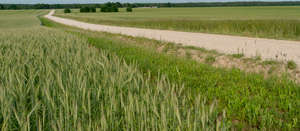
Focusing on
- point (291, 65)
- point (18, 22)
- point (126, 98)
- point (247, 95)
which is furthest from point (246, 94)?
point (18, 22)

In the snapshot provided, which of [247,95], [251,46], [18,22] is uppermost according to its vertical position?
[18,22]

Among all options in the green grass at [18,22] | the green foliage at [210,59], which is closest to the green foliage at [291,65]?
the green foliage at [210,59]

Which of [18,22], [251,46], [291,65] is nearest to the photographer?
[291,65]

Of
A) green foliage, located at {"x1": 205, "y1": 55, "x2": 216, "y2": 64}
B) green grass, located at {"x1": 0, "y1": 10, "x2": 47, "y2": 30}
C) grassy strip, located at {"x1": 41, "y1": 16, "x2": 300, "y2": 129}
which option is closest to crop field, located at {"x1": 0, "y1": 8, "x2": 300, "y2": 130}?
grassy strip, located at {"x1": 41, "y1": 16, "x2": 300, "y2": 129}

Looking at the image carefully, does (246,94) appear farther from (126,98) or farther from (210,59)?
(210,59)

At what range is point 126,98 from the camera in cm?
223

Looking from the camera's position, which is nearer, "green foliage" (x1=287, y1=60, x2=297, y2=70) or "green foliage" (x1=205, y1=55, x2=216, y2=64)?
"green foliage" (x1=287, y1=60, x2=297, y2=70)

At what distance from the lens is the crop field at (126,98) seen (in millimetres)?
1647

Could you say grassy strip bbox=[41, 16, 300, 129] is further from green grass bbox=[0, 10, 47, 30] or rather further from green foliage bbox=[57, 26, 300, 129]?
green grass bbox=[0, 10, 47, 30]

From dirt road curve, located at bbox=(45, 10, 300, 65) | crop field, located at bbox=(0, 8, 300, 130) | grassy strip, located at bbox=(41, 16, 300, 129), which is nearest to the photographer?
crop field, located at bbox=(0, 8, 300, 130)

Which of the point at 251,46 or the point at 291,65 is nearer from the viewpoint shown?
the point at 291,65

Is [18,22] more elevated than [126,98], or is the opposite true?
[18,22]

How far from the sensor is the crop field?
1.65 metres

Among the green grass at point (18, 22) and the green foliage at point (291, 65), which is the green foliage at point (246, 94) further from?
the green grass at point (18, 22)
